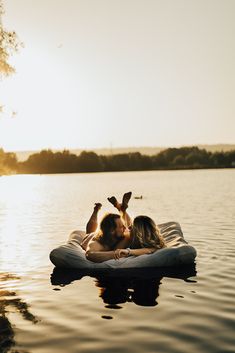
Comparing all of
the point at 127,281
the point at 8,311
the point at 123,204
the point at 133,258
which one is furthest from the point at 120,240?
the point at 8,311

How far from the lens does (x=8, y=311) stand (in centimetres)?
1091

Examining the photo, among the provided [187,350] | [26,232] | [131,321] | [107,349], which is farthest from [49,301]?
[26,232]

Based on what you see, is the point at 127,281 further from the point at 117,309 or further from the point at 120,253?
the point at 117,309

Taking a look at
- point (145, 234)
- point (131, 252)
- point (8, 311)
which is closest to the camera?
point (8, 311)

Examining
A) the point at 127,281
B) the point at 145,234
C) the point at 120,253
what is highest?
the point at 145,234

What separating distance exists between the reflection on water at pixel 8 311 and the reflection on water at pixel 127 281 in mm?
1451

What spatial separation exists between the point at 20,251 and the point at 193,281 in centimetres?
940

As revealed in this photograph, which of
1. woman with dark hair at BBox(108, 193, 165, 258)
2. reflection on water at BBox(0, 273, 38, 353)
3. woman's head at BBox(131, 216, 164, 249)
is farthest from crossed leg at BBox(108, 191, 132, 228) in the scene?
reflection on water at BBox(0, 273, 38, 353)

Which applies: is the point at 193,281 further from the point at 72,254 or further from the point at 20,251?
the point at 20,251

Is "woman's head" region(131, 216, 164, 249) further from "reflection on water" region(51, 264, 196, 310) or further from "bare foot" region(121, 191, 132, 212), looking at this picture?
"bare foot" region(121, 191, 132, 212)

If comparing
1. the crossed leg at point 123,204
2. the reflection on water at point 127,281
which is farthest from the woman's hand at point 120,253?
the crossed leg at point 123,204

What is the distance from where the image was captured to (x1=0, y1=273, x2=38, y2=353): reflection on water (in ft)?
28.4

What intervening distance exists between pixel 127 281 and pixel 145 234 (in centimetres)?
144

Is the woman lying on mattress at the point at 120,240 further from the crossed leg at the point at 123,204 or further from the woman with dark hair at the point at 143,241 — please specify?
the crossed leg at the point at 123,204
